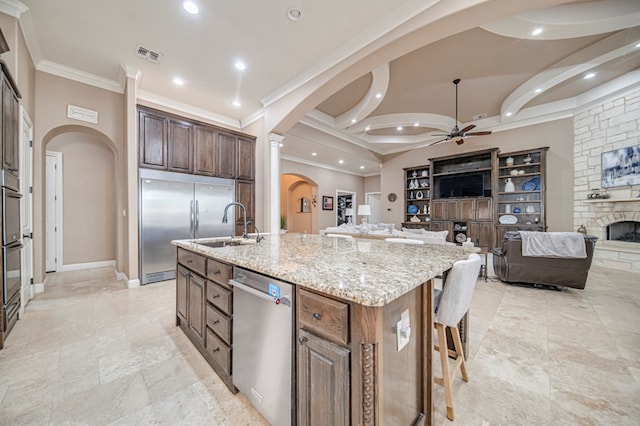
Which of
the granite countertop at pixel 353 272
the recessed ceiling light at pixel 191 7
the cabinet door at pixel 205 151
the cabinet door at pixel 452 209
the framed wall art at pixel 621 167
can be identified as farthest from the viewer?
the cabinet door at pixel 452 209

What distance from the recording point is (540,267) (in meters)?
3.38

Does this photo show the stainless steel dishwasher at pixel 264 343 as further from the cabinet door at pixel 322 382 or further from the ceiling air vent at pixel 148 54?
the ceiling air vent at pixel 148 54

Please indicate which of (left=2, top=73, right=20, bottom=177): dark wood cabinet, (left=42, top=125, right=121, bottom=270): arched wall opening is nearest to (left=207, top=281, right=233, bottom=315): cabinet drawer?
(left=2, top=73, right=20, bottom=177): dark wood cabinet

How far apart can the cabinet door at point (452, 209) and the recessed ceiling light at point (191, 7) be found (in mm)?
6591

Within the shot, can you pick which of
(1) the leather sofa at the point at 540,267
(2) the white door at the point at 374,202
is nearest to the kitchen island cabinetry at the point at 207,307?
(1) the leather sofa at the point at 540,267

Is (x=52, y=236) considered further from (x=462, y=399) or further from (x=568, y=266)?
(x=568, y=266)

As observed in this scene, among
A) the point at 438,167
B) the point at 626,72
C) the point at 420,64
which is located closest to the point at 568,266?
the point at 420,64

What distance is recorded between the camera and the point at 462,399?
143 centimetres

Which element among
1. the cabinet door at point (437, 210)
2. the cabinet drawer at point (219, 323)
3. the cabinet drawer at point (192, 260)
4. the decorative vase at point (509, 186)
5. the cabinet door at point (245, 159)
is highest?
the cabinet door at point (245, 159)

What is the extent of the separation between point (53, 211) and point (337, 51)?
5560 mm

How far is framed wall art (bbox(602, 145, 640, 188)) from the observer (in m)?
4.23

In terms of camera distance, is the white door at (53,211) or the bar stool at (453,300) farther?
the white door at (53,211)

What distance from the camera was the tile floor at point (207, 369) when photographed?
1.31 m

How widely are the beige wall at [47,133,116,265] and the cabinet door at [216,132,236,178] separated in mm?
2414
